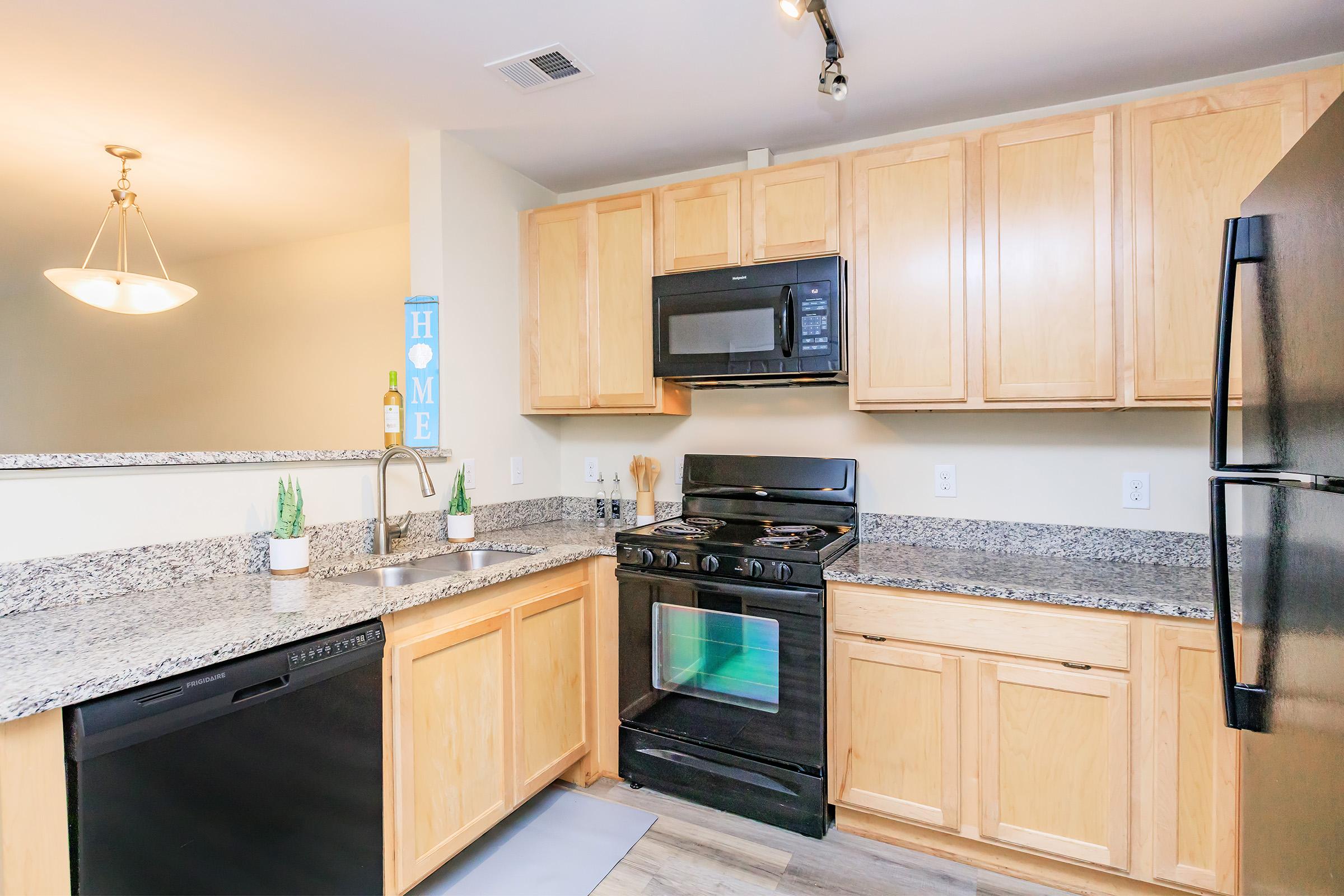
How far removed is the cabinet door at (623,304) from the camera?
2.69 m

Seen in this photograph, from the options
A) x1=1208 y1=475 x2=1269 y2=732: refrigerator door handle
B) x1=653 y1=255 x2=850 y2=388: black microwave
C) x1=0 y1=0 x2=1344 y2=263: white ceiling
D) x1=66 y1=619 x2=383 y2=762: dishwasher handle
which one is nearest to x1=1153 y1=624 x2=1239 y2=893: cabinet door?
x1=1208 y1=475 x2=1269 y2=732: refrigerator door handle

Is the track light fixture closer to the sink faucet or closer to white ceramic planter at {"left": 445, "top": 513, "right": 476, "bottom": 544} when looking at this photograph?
the sink faucet

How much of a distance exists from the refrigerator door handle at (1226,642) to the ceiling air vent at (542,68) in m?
1.97

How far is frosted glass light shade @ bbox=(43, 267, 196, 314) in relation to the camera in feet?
9.05

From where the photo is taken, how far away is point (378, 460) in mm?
2328

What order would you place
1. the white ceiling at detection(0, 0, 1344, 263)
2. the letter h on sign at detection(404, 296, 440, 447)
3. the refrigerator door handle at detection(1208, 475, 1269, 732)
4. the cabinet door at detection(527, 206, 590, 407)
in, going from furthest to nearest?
the cabinet door at detection(527, 206, 590, 407), the letter h on sign at detection(404, 296, 440, 447), the white ceiling at detection(0, 0, 1344, 263), the refrigerator door handle at detection(1208, 475, 1269, 732)

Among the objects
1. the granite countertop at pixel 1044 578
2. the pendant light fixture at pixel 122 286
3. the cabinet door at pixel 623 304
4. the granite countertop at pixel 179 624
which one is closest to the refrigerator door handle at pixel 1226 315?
the granite countertop at pixel 1044 578

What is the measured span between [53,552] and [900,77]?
8.76 ft

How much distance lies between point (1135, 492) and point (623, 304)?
1960 millimetres

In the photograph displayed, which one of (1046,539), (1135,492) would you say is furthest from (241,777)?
(1135,492)

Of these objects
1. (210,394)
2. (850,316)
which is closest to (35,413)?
(210,394)

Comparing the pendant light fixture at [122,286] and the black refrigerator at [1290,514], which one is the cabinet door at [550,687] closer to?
the black refrigerator at [1290,514]

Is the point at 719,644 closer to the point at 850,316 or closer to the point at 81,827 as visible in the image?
the point at 850,316

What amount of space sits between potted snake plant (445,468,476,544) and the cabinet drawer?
1.34m
